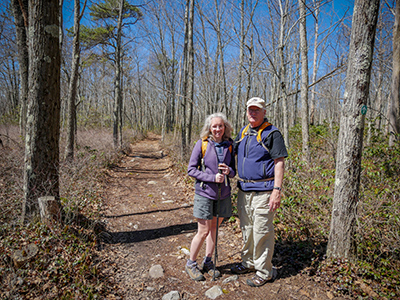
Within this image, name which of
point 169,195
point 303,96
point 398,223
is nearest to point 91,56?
point 169,195

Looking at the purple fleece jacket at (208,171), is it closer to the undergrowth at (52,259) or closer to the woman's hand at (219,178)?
the woman's hand at (219,178)

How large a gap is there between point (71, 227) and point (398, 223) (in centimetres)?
465

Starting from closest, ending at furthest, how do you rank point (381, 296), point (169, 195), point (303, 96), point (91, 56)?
point (381, 296), point (169, 195), point (303, 96), point (91, 56)

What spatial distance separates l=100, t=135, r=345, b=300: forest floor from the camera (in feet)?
8.75

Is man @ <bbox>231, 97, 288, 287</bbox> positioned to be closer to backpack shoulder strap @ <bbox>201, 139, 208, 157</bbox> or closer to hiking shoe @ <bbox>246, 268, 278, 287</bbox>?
hiking shoe @ <bbox>246, 268, 278, 287</bbox>

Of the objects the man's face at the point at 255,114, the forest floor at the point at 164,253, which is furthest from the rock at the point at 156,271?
the man's face at the point at 255,114

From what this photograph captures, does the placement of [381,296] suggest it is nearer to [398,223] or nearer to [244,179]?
[398,223]

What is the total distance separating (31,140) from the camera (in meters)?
3.45

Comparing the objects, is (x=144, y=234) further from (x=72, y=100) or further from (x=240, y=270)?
(x=72, y=100)

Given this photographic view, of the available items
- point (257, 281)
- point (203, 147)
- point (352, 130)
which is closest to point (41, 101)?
point (203, 147)

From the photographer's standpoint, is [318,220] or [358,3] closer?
[358,3]

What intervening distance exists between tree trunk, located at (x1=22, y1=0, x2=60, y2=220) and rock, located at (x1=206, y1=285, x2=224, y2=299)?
284 cm

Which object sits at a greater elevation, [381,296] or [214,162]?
[214,162]

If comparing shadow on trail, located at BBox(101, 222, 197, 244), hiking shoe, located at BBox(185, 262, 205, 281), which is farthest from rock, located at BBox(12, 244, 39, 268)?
hiking shoe, located at BBox(185, 262, 205, 281)
